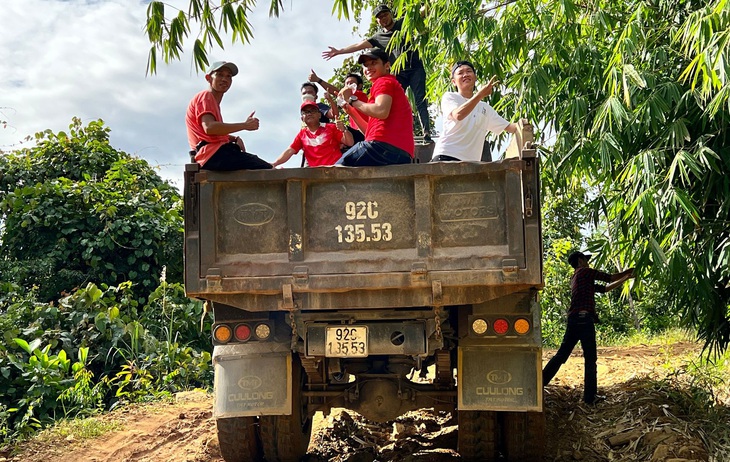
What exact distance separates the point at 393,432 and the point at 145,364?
3645mm

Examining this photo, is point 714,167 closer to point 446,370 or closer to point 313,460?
point 446,370

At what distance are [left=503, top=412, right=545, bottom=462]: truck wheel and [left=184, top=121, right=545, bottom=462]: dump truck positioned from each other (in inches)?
8.3

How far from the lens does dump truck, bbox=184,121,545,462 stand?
4.52 meters

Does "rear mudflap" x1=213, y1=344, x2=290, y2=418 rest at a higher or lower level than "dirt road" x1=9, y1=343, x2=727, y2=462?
higher

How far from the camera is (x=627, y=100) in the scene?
581 centimetres

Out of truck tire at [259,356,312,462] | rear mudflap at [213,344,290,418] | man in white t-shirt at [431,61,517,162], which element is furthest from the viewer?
man in white t-shirt at [431,61,517,162]

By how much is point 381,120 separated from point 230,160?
969mm

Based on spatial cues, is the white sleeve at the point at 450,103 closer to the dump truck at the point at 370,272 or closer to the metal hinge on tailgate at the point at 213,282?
the dump truck at the point at 370,272

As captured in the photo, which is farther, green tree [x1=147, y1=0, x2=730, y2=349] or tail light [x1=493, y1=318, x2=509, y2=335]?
green tree [x1=147, y1=0, x2=730, y2=349]

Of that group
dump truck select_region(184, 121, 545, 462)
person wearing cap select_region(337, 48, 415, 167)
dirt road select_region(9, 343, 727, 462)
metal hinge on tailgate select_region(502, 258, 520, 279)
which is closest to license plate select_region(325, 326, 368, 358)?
dump truck select_region(184, 121, 545, 462)

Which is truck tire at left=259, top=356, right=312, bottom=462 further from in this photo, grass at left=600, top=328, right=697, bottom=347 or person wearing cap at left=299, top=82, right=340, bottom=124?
grass at left=600, top=328, right=697, bottom=347

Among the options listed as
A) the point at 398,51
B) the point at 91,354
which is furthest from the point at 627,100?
the point at 91,354

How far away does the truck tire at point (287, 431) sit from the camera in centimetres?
525

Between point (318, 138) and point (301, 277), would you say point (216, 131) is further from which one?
point (318, 138)
